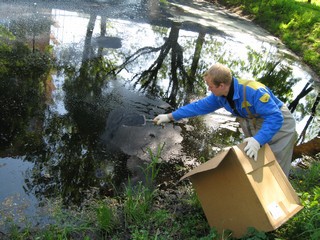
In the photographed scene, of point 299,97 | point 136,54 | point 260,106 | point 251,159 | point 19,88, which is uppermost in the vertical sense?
point 260,106

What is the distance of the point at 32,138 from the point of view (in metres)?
4.47

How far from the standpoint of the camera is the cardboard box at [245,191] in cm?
257

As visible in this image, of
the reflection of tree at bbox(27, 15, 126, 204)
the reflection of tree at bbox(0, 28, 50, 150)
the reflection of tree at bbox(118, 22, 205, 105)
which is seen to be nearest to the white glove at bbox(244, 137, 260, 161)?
the reflection of tree at bbox(27, 15, 126, 204)

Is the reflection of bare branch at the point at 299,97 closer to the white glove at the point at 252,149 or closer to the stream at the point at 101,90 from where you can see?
the stream at the point at 101,90

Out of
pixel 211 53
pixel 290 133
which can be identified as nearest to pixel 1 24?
pixel 211 53

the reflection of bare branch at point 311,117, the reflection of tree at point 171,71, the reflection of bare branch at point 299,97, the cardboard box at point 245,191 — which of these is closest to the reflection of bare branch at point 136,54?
the reflection of tree at point 171,71

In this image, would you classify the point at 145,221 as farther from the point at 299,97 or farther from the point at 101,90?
the point at 299,97

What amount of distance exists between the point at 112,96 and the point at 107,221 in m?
3.06

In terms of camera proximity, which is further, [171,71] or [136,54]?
[136,54]

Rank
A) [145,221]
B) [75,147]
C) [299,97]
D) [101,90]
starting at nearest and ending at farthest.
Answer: [145,221] → [75,147] → [101,90] → [299,97]

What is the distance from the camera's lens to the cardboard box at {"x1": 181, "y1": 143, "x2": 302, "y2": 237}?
8.45ft

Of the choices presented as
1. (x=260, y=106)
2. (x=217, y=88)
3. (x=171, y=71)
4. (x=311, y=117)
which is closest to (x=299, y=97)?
(x=311, y=117)

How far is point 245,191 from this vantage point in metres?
2.62

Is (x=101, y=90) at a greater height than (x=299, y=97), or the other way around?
(x=299, y=97)
